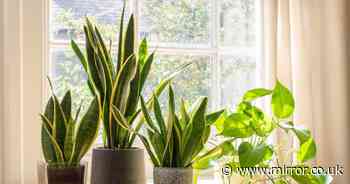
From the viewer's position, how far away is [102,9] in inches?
67.6

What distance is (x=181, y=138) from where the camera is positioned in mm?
1352

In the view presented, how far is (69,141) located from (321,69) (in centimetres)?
87

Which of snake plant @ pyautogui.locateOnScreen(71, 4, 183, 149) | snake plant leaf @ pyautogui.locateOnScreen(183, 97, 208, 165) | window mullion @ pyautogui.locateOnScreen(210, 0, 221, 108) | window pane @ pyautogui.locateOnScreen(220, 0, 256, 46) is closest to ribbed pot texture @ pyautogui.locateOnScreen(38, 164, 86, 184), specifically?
snake plant @ pyautogui.locateOnScreen(71, 4, 183, 149)

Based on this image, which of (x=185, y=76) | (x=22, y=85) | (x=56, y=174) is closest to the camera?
(x=56, y=174)

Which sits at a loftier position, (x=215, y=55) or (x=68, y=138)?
(x=215, y=55)

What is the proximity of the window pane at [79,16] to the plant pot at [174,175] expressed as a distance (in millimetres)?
631

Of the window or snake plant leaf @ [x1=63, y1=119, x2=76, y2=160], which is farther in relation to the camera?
the window

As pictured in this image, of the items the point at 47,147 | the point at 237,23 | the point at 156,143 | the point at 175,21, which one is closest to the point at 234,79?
the point at 237,23

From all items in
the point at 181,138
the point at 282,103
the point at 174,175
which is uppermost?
the point at 282,103

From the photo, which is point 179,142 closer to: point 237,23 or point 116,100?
point 116,100

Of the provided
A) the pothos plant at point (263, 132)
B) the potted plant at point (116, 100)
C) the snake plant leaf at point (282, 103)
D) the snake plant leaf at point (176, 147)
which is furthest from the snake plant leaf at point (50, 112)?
the snake plant leaf at point (282, 103)

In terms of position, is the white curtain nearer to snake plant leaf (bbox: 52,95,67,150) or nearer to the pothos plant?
the pothos plant

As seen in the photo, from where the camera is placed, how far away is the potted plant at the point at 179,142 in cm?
133

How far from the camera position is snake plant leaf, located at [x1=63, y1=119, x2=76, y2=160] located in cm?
135
